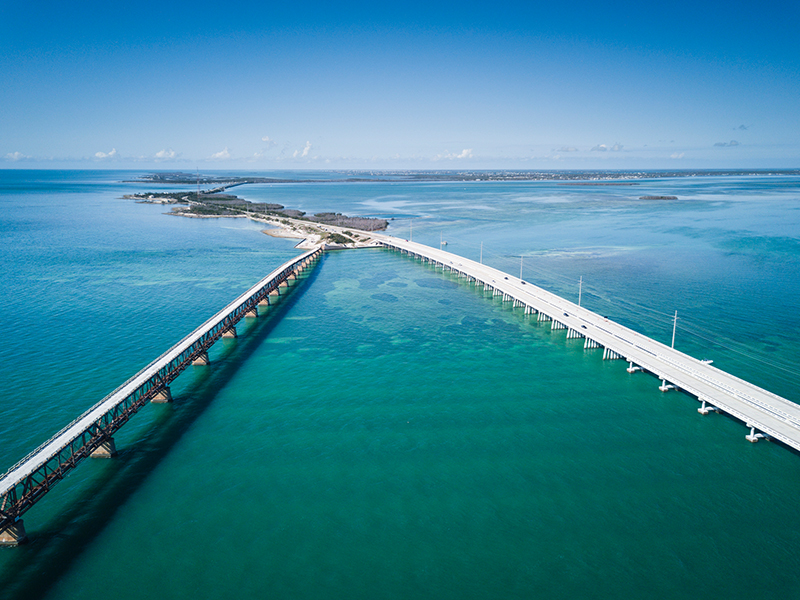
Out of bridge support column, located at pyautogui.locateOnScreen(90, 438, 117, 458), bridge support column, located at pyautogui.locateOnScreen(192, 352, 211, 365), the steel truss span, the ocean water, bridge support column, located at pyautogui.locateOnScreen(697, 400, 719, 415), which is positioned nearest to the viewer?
the ocean water

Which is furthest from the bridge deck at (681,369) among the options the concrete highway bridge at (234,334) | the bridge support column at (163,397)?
the bridge support column at (163,397)

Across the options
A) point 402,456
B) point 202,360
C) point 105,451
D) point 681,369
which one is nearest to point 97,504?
point 105,451

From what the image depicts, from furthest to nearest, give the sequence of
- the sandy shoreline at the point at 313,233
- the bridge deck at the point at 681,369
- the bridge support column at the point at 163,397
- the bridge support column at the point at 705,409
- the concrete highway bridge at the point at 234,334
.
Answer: the sandy shoreline at the point at 313,233
the bridge support column at the point at 163,397
the bridge support column at the point at 705,409
the bridge deck at the point at 681,369
the concrete highway bridge at the point at 234,334

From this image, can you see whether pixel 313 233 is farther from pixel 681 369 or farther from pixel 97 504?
pixel 97 504

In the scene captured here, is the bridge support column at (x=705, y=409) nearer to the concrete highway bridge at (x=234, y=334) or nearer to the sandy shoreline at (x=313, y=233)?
the concrete highway bridge at (x=234, y=334)

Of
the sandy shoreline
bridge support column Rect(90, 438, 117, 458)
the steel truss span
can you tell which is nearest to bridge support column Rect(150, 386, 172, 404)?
the steel truss span

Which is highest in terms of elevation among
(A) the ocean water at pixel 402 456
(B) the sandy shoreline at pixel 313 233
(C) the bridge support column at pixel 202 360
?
(B) the sandy shoreline at pixel 313 233

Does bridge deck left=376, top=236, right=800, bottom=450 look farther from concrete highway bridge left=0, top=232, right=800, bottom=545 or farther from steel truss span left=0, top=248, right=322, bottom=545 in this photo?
steel truss span left=0, top=248, right=322, bottom=545
